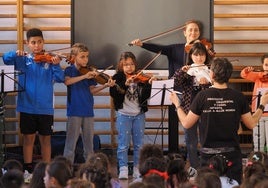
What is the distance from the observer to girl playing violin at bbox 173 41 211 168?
6.15 metres

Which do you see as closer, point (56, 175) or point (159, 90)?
point (56, 175)

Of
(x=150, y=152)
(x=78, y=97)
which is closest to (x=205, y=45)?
(x=78, y=97)

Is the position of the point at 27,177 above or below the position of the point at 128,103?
below

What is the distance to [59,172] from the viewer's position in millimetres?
3637

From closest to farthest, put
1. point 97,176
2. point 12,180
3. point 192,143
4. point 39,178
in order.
Answer: point 12,180, point 97,176, point 39,178, point 192,143

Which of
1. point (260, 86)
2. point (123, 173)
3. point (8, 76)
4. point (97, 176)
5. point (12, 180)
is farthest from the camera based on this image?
point (260, 86)

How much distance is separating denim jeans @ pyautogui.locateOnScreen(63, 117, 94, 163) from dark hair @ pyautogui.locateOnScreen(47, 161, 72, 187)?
283 centimetres

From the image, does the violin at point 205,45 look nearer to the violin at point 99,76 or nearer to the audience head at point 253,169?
the violin at point 99,76

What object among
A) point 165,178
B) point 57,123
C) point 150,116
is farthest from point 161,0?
point 165,178

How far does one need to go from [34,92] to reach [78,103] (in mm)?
512

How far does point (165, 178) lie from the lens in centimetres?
382

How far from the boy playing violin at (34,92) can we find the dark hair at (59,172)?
9.04 ft

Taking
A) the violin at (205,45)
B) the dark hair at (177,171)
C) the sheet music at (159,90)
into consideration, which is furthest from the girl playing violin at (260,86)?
the dark hair at (177,171)

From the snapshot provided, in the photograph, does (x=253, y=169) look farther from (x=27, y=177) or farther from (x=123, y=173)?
(x=27, y=177)
